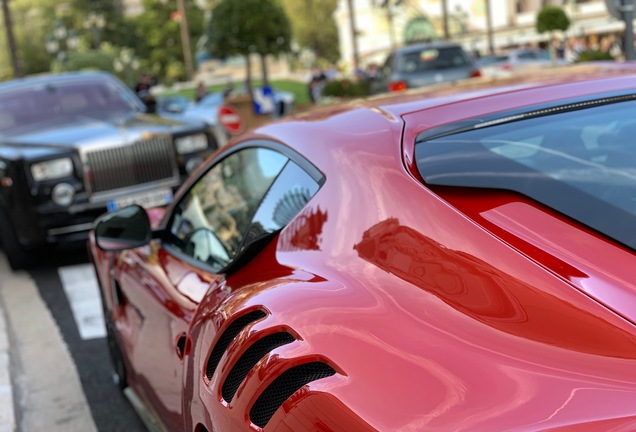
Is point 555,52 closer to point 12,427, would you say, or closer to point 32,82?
point 32,82

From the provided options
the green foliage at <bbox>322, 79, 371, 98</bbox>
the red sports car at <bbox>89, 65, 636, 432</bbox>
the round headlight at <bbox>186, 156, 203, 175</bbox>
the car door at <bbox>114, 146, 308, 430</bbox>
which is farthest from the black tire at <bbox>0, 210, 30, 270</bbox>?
the green foliage at <bbox>322, 79, 371, 98</bbox>

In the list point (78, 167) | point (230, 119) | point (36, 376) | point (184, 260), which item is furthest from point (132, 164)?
point (230, 119)

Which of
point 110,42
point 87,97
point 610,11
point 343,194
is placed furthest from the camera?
point 110,42

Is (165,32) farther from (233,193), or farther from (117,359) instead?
(233,193)

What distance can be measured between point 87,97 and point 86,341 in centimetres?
422

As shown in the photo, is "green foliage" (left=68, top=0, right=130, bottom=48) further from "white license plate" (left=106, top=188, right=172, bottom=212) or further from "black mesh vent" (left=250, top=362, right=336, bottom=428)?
"black mesh vent" (left=250, top=362, right=336, bottom=428)

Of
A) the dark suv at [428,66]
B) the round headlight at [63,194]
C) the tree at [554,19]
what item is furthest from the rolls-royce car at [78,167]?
the tree at [554,19]

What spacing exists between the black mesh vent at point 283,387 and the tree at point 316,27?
109170mm

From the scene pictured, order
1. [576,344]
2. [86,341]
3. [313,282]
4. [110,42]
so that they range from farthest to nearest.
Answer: [110,42] < [86,341] < [313,282] < [576,344]

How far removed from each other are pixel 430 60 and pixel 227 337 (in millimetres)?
16858

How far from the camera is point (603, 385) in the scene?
1385mm

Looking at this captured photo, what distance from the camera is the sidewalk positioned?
4168 millimetres

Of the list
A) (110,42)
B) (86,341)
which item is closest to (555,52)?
(86,341)

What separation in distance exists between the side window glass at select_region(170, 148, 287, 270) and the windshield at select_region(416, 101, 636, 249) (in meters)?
0.65
